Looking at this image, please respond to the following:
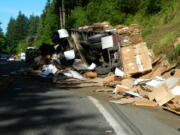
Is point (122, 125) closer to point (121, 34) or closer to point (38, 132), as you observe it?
point (38, 132)

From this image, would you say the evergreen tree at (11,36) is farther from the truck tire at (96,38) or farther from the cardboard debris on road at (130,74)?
the truck tire at (96,38)

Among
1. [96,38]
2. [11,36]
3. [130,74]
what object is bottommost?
[130,74]

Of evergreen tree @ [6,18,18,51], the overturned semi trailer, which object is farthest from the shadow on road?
evergreen tree @ [6,18,18,51]

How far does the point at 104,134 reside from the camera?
7039 mm

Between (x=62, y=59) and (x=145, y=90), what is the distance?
14.0m

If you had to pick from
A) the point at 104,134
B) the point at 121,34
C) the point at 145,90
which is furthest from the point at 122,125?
the point at 121,34

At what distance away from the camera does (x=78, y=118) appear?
8.57 m

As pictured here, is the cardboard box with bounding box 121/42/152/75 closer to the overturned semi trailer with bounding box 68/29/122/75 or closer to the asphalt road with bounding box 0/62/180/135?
the overturned semi trailer with bounding box 68/29/122/75

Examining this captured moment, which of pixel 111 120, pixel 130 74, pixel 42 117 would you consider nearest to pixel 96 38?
pixel 130 74

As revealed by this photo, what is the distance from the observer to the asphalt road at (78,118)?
737cm

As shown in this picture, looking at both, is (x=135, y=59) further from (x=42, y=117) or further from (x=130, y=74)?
(x=42, y=117)

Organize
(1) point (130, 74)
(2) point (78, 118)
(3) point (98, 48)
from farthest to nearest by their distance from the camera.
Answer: (3) point (98, 48), (1) point (130, 74), (2) point (78, 118)

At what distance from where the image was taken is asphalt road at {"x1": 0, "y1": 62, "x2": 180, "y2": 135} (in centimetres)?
737

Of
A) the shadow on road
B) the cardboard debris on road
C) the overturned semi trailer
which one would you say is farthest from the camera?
the overturned semi trailer
